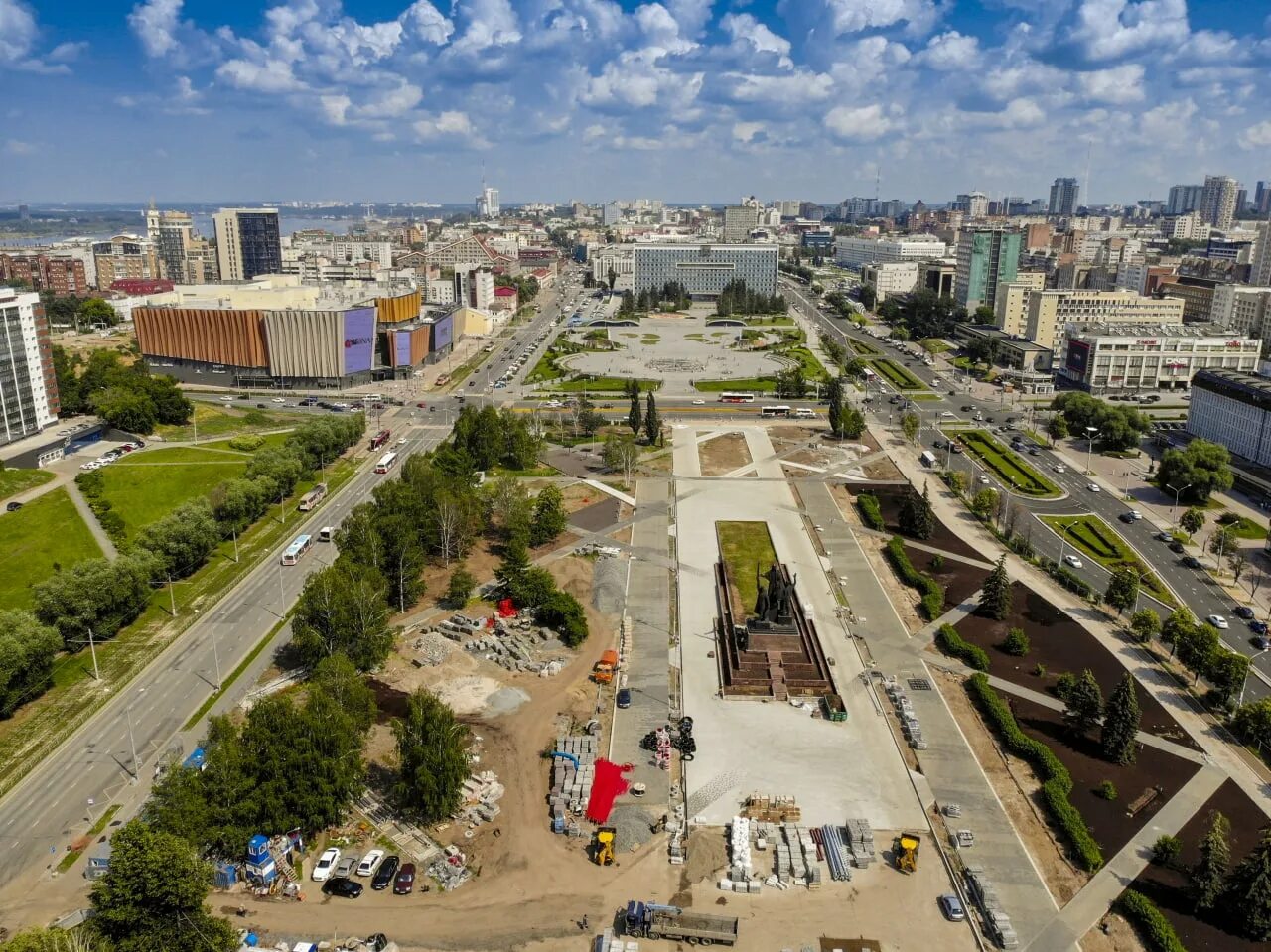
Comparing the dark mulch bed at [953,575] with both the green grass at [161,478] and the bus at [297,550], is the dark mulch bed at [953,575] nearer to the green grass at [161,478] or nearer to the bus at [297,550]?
the bus at [297,550]

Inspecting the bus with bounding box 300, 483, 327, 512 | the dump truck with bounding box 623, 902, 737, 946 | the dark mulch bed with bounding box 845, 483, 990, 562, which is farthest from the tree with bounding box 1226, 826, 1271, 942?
the bus with bounding box 300, 483, 327, 512

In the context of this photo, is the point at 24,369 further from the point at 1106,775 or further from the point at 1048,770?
the point at 1106,775

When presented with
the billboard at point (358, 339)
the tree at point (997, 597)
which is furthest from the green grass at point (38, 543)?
the tree at point (997, 597)

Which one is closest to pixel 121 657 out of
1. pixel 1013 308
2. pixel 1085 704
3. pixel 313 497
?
pixel 313 497

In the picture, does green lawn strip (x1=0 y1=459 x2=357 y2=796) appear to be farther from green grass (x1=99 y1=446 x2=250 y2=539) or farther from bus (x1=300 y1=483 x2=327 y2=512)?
green grass (x1=99 y1=446 x2=250 y2=539)

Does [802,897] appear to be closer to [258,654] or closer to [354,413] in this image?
[258,654]
